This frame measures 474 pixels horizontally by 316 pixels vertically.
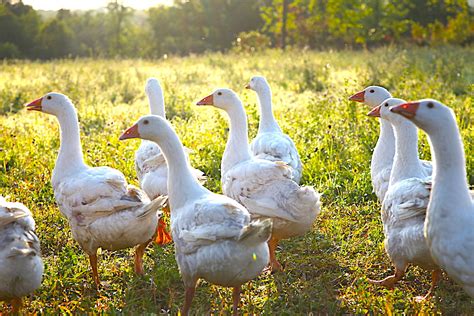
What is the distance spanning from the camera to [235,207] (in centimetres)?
383

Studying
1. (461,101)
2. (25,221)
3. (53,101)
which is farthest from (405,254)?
(461,101)

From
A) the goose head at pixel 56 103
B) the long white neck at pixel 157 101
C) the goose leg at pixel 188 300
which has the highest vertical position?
the goose head at pixel 56 103

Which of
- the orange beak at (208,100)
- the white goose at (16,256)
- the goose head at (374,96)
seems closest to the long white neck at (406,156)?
the goose head at (374,96)

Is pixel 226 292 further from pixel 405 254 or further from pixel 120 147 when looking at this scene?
pixel 120 147

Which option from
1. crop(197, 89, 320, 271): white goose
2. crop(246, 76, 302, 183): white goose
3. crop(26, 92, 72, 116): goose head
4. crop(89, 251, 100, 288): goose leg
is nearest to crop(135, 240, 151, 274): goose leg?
crop(89, 251, 100, 288): goose leg

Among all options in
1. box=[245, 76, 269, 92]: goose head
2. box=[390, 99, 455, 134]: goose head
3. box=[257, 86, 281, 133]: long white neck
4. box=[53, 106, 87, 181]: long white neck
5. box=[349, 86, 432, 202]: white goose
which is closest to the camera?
box=[390, 99, 455, 134]: goose head

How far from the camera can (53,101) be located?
16.5 ft

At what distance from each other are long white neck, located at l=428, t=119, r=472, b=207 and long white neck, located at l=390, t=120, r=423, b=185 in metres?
1.28

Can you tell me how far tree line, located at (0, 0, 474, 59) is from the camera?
28625 millimetres

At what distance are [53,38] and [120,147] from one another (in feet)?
78.7

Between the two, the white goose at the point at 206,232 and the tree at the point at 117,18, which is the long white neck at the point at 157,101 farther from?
the tree at the point at 117,18

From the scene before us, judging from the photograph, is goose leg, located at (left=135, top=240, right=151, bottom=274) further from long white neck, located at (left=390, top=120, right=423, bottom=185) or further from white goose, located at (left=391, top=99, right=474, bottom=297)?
white goose, located at (left=391, top=99, right=474, bottom=297)

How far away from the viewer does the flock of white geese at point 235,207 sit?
323 cm

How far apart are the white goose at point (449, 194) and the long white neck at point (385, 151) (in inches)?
80.5
